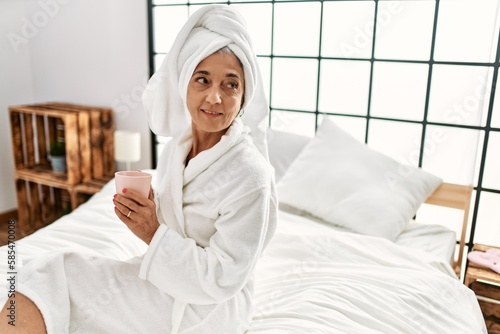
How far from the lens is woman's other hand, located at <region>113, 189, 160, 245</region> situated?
1.18 m

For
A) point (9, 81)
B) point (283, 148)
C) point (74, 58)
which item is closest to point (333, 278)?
point (283, 148)

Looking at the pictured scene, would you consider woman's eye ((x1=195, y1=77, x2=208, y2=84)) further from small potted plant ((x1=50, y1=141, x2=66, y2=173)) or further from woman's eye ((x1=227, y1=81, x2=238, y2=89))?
small potted plant ((x1=50, y1=141, x2=66, y2=173))

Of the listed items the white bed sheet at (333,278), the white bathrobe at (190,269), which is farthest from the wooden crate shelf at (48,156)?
the white bathrobe at (190,269)

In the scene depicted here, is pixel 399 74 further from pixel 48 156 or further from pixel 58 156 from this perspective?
pixel 48 156

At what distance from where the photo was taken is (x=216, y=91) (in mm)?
1234

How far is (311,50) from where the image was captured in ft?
8.96

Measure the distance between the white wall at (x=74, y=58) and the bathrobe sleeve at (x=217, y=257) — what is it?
2207 mm

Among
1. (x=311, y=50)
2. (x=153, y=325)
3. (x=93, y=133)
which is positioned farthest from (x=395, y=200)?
(x=93, y=133)

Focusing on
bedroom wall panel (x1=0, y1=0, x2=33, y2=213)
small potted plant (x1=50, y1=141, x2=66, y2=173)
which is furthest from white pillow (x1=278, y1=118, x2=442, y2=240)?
bedroom wall panel (x1=0, y1=0, x2=33, y2=213)

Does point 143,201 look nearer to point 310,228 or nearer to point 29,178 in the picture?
point 310,228

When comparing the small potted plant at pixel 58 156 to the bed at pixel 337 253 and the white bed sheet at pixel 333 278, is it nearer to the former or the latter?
the bed at pixel 337 253

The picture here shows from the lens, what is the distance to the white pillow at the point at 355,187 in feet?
6.92

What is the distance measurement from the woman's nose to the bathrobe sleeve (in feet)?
0.83

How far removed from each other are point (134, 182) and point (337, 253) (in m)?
0.95
